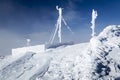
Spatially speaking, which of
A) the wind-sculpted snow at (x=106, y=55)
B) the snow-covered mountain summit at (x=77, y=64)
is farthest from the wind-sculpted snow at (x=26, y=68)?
the wind-sculpted snow at (x=106, y=55)

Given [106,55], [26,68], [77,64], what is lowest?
[26,68]

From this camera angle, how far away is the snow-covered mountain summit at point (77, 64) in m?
39.8

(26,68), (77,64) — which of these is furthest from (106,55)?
(26,68)

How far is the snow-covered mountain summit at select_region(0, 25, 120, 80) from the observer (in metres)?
39.8

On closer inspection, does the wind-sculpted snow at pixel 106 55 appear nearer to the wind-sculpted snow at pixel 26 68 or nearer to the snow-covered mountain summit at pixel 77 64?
the snow-covered mountain summit at pixel 77 64

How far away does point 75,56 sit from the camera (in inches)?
1759

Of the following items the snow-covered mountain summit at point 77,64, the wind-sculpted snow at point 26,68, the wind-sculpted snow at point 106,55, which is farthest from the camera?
the wind-sculpted snow at point 26,68

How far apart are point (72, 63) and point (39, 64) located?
26.3 ft

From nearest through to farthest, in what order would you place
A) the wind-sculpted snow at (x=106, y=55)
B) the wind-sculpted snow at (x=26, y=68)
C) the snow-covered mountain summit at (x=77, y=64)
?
the wind-sculpted snow at (x=106, y=55)
the snow-covered mountain summit at (x=77, y=64)
the wind-sculpted snow at (x=26, y=68)

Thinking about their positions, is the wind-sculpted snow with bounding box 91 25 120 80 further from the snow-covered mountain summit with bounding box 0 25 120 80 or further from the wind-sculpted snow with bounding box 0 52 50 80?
the wind-sculpted snow with bounding box 0 52 50 80

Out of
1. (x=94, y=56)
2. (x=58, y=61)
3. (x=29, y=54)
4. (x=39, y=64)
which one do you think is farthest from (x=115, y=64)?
(x=29, y=54)

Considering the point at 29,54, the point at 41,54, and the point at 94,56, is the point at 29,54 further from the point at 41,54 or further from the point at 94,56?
the point at 94,56

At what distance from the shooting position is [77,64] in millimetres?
41812

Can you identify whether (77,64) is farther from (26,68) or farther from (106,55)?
(26,68)
